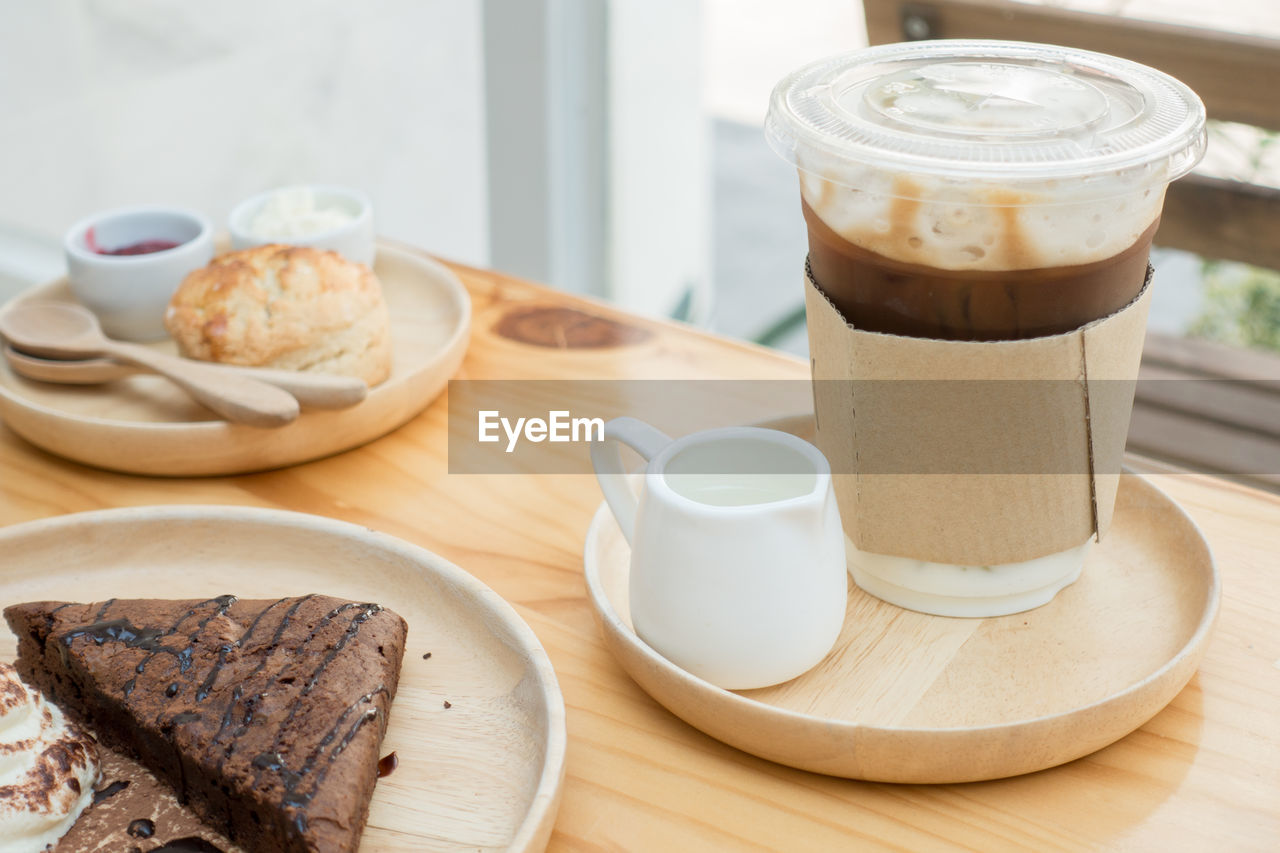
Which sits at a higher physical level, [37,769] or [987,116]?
[987,116]

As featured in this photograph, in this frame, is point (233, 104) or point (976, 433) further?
point (233, 104)

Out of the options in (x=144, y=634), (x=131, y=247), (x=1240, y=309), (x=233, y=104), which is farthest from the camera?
(x=1240, y=309)

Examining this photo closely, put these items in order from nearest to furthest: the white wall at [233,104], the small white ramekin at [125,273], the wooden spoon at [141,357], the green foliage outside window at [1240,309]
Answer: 1. the wooden spoon at [141,357]
2. the small white ramekin at [125,273]
3. the white wall at [233,104]
4. the green foliage outside window at [1240,309]

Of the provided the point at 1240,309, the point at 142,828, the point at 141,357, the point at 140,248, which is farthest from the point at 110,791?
the point at 1240,309

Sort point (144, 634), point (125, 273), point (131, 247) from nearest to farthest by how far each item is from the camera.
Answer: point (144, 634)
point (125, 273)
point (131, 247)

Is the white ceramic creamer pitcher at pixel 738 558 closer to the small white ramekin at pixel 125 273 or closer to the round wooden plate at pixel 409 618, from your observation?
the round wooden plate at pixel 409 618

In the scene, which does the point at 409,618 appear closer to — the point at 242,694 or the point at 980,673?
Answer: the point at 242,694

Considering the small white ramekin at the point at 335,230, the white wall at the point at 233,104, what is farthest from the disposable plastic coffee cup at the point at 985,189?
the white wall at the point at 233,104

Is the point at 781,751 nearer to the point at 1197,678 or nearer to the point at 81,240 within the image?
the point at 1197,678
